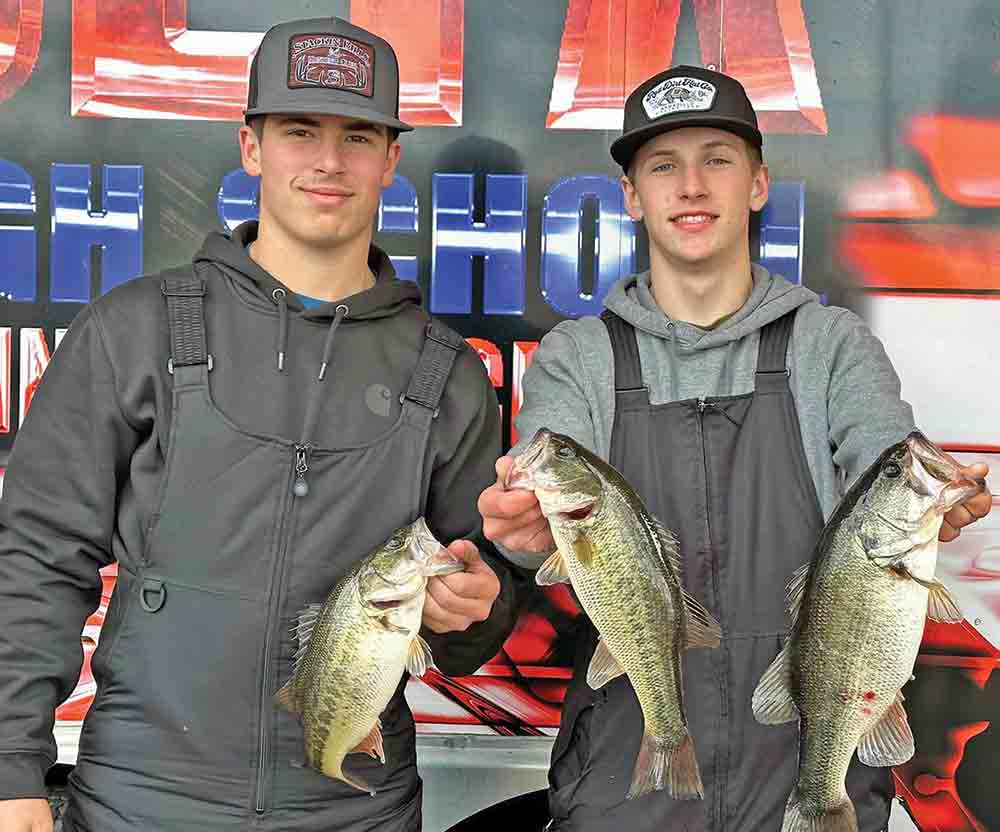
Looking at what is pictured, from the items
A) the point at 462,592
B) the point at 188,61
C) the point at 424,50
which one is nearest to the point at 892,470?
the point at 462,592

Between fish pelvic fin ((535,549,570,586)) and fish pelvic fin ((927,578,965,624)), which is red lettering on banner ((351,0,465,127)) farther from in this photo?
fish pelvic fin ((927,578,965,624))

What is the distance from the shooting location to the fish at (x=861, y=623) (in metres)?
2.11

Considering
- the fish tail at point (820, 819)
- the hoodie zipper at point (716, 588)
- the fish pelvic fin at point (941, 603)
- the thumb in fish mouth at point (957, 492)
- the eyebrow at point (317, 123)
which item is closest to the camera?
the thumb in fish mouth at point (957, 492)

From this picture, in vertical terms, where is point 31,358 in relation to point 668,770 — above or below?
above

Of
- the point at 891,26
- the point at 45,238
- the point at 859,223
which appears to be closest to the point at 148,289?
the point at 45,238

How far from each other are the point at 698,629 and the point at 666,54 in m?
2.09

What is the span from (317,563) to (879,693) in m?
1.22

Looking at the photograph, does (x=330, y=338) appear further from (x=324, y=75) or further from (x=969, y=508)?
(x=969, y=508)

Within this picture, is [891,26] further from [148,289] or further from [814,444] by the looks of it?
[148,289]

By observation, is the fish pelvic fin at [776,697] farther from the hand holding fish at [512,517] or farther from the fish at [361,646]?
the fish at [361,646]

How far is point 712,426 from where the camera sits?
266cm

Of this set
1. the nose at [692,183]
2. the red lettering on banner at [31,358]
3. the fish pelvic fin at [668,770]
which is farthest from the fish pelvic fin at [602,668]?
the red lettering on banner at [31,358]

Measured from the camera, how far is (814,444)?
2.61 m

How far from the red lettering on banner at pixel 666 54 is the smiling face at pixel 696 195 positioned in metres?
0.75
